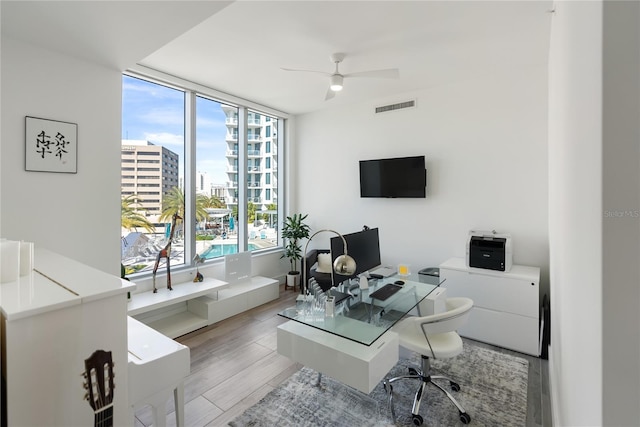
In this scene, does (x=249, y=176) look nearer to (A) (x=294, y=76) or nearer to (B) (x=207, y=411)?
(A) (x=294, y=76)

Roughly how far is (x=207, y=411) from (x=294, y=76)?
3.51 metres

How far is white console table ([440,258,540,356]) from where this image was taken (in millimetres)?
2803

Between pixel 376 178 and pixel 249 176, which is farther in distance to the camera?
pixel 249 176

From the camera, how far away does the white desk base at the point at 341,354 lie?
1.75m

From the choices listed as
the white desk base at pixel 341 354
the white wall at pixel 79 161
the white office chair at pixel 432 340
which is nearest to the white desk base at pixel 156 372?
the white desk base at pixel 341 354

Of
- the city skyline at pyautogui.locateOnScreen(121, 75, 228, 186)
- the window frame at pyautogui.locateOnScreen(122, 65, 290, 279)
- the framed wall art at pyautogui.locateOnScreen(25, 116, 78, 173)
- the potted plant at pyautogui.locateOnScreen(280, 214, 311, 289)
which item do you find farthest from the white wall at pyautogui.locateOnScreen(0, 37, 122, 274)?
the potted plant at pyautogui.locateOnScreen(280, 214, 311, 289)

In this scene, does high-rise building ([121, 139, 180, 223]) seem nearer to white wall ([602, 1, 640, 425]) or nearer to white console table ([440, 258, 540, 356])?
white console table ([440, 258, 540, 356])

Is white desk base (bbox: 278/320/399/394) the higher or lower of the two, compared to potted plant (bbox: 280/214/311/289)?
lower

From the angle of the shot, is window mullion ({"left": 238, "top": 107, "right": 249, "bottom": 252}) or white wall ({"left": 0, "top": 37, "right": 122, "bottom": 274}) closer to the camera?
white wall ({"left": 0, "top": 37, "right": 122, "bottom": 274})

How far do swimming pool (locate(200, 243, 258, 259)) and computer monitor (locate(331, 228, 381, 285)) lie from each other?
2188 mm

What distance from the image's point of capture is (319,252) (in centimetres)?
459

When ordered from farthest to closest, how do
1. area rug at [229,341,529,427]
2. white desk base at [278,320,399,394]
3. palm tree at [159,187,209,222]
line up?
palm tree at [159,187,209,222] → area rug at [229,341,529,427] → white desk base at [278,320,399,394]

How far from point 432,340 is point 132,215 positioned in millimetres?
3451

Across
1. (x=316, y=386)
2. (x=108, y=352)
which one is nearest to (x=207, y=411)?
(x=316, y=386)
